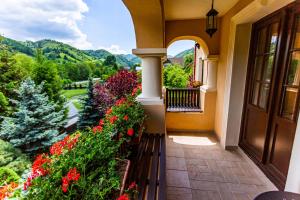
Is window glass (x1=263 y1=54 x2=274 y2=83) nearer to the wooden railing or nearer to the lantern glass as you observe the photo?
the lantern glass

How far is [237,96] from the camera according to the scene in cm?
279

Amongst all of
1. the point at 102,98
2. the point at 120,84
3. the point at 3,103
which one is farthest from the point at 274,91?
the point at 3,103

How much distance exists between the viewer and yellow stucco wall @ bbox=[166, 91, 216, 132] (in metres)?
3.76

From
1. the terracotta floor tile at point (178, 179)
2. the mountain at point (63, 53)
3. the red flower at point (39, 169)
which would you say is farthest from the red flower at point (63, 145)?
the mountain at point (63, 53)

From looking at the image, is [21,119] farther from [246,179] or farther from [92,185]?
[246,179]

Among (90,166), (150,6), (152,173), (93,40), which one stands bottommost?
(152,173)

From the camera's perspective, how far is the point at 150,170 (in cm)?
139

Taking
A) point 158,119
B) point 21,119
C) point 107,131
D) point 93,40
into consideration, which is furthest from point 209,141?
point 93,40

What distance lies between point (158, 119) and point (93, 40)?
18.0m

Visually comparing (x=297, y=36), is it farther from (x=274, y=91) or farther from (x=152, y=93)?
(x=152, y=93)

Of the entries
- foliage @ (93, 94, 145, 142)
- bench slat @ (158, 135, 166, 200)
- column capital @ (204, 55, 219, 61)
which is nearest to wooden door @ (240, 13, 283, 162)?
column capital @ (204, 55, 219, 61)

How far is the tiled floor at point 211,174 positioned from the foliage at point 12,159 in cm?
397

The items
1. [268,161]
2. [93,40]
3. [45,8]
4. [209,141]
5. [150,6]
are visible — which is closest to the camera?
[150,6]

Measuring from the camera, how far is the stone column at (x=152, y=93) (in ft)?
7.72
